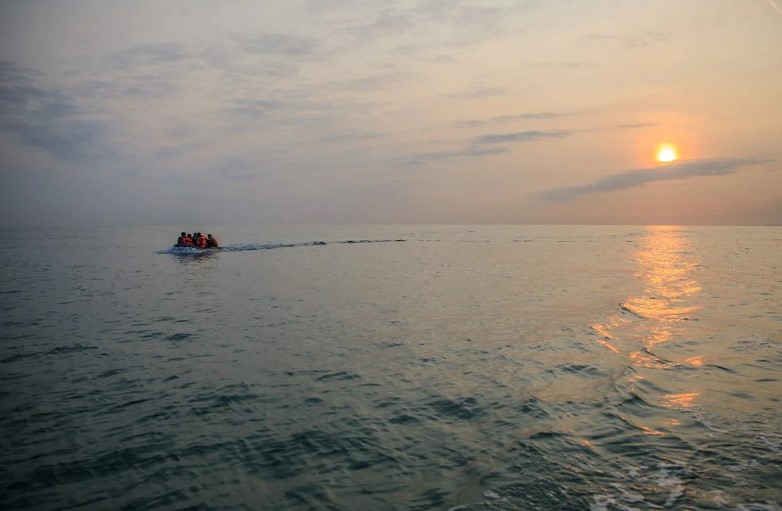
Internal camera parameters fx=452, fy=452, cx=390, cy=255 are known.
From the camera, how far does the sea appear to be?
7.55 m

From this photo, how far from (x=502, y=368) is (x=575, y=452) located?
5815 mm

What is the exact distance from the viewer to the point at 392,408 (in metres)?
11.2

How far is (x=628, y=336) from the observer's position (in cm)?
1906

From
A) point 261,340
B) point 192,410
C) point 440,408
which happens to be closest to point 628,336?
point 440,408

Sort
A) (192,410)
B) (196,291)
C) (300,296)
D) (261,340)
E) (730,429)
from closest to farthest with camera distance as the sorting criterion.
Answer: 1. (730,429)
2. (192,410)
3. (261,340)
4. (300,296)
5. (196,291)

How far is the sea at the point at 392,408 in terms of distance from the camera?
7547mm

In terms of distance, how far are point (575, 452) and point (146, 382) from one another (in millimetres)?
11572

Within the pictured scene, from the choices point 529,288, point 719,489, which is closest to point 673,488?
point 719,489

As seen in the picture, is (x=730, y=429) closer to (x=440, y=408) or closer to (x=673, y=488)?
(x=673, y=488)

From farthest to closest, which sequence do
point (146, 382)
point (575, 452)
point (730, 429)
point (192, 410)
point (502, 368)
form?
point (502, 368), point (146, 382), point (192, 410), point (730, 429), point (575, 452)

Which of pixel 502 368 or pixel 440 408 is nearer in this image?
pixel 440 408

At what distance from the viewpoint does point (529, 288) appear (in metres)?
34.5

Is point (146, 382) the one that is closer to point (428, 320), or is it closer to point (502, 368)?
point (502, 368)

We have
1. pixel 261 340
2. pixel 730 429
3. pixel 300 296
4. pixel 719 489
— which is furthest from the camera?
pixel 300 296
